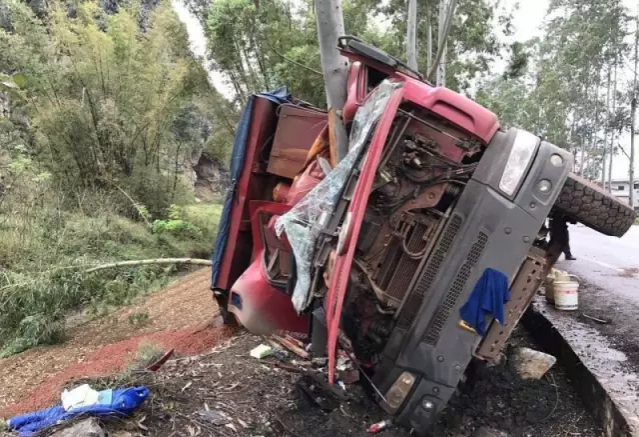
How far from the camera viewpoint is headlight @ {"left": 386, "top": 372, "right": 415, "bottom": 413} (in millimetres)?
2828

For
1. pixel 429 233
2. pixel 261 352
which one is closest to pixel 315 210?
pixel 429 233

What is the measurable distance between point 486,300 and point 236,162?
266cm

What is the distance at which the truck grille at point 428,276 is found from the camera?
2855 mm

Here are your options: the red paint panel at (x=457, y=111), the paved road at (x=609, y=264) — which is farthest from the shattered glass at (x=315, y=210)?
the paved road at (x=609, y=264)

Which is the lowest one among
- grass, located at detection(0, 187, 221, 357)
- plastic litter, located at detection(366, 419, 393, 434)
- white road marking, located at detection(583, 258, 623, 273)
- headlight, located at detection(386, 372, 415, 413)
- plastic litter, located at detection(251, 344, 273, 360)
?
grass, located at detection(0, 187, 221, 357)

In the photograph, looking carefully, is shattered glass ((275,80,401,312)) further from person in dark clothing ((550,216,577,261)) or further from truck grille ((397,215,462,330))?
person in dark clothing ((550,216,577,261))

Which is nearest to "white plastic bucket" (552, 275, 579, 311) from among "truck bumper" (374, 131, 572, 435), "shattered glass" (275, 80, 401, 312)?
"truck bumper" (374, 131, 572, 435)

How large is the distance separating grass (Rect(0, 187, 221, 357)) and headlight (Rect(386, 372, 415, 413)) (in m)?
6.15

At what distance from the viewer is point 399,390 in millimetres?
2848

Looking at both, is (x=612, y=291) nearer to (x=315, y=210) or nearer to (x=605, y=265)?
(x=605, y=265)

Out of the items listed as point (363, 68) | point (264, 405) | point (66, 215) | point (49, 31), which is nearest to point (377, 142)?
point (363, 68)

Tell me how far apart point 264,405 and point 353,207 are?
4.15 feet

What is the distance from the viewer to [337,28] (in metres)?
3.99

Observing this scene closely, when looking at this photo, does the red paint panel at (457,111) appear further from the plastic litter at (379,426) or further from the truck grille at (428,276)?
the plastic litter at (379,426)
